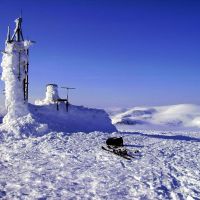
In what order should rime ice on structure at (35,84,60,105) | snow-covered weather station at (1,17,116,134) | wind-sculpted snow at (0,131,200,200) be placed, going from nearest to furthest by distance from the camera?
wind-sculpted snow at (0,131,200,200)
snow-covered weather station at (1,17,116,134)
rime ice on structure at (35,84,60,105)

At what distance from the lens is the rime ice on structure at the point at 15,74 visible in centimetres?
3438

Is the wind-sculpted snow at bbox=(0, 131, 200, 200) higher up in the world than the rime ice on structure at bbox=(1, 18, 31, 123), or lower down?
lower down

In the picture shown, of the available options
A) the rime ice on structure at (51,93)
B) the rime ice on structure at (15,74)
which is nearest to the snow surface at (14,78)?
the rime ice on structure at (15,74)

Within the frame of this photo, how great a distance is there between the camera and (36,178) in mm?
18156

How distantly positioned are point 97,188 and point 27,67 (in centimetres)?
2135

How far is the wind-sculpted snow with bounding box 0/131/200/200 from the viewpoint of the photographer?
1602 centimetres

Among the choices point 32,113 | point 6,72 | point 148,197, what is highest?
point 6,72

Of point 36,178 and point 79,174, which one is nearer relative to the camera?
point 36,178

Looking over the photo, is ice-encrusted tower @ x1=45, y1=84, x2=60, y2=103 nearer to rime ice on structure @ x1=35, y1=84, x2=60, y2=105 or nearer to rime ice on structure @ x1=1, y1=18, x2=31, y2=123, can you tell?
rime ice on structure @ x1=35, y1=84, x2=60, y2=105

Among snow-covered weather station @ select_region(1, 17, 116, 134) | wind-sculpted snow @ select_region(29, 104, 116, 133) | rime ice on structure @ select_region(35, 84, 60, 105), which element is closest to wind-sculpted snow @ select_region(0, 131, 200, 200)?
snow-covered weather station @ select_region(1, 17, 116, 134)

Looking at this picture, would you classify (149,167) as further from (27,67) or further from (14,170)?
(27,67)

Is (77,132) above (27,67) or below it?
below

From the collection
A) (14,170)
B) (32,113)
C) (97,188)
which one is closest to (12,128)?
(32,113)

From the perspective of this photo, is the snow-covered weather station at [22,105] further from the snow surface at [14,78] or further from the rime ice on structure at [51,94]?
the rime ice on structure at [51,94]
